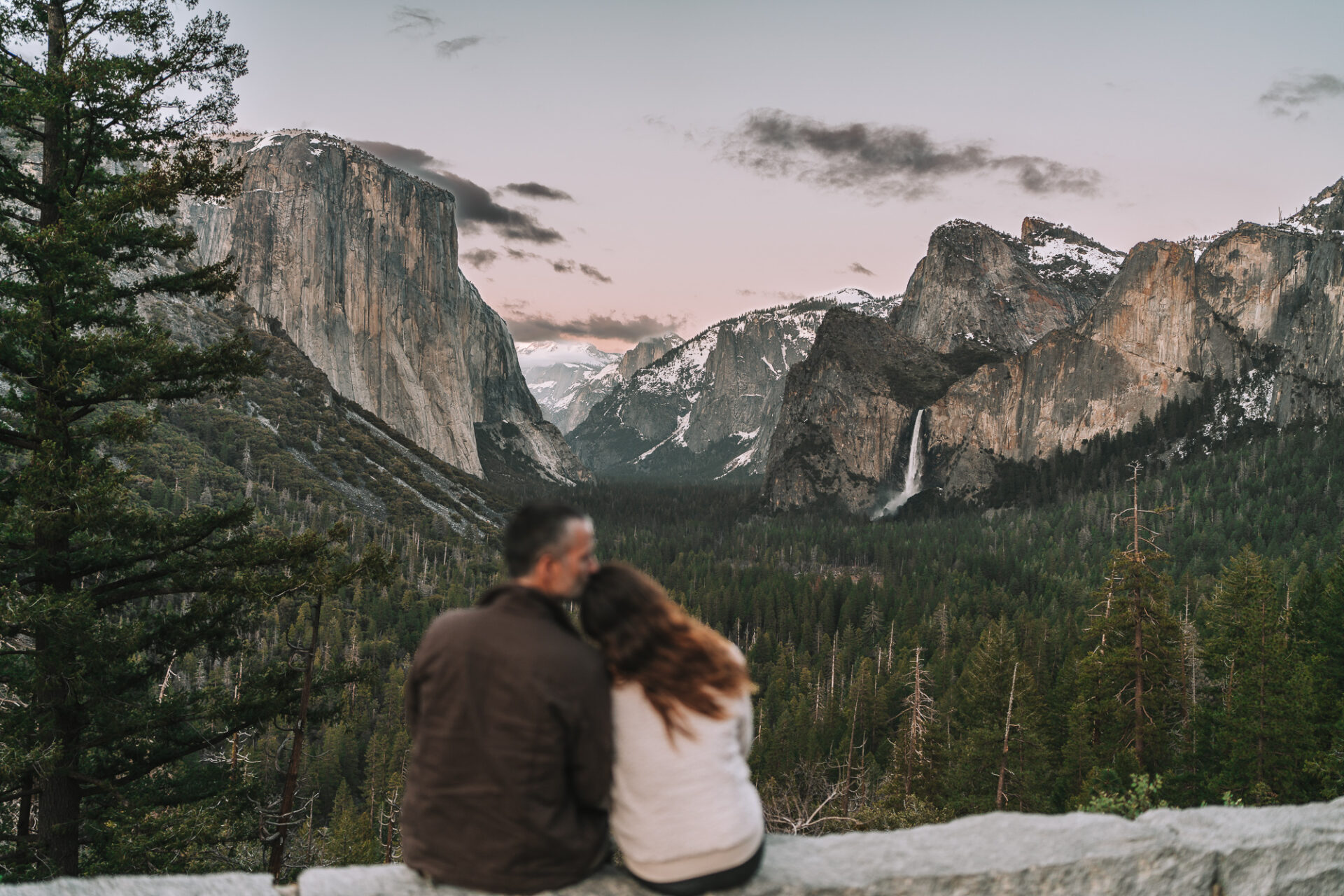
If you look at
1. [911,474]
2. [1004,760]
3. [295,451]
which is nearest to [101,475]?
[1004,760]

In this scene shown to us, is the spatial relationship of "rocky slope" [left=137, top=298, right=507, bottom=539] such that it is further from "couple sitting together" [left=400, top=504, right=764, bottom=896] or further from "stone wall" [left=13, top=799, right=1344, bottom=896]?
"couple sitting together" [left=400, top=504, right=764, bottom=896]

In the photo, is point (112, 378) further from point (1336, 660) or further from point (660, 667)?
point (1336, 660)

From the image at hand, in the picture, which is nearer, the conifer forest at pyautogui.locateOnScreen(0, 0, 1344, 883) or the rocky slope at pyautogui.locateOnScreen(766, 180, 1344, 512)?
the conifer forest at pyautogui.locateOnScreen(0, 0, 1344, 883)

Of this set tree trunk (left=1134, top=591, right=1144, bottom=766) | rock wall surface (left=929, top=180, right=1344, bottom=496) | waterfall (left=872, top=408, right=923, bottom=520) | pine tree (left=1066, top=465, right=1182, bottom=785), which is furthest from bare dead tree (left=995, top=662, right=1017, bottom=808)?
waterfall (left=872, top=408, right=923, bottom=520)

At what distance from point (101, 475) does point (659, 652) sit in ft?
28.4

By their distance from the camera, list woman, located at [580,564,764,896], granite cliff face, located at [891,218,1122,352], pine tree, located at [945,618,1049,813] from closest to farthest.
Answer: woman, located at [580,564,764,896] < pine tree, located at [945,618,1049,813] < granite cliff face, located at [891,218,1122,352]

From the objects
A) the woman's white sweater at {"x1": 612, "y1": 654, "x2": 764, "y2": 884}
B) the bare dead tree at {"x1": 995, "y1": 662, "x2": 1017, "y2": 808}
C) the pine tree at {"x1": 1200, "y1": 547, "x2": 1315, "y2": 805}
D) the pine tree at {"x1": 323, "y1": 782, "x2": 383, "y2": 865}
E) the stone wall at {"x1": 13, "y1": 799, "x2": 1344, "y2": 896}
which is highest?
the woman's white sweater at {"x1": 612, "y1": 654, "x2": 764, "y2": 884}

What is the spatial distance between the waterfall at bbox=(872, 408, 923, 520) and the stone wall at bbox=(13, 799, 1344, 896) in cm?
17316

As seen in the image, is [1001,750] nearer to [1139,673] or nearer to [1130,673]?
[1130,673]

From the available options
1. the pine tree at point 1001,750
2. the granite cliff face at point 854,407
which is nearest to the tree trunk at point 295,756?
the pine tree at point 1001,750

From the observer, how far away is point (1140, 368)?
14800cm

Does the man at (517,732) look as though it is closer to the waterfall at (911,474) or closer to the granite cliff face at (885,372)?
the waterfall at (911,474)

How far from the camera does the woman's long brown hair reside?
3301 mm

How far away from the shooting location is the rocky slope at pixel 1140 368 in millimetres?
131750
